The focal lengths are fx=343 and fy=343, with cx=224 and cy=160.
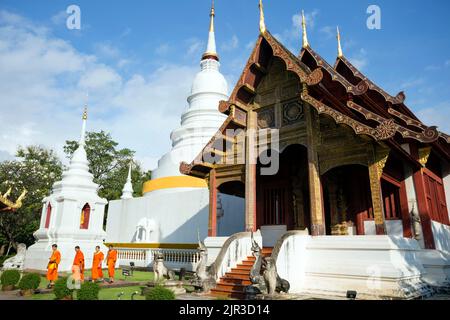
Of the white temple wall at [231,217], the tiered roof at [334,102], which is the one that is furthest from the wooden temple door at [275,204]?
the white temple wall at [231,217]

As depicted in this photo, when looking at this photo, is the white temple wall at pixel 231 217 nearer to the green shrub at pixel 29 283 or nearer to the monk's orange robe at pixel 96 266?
A: the monk's orange robe at pixel 96 266

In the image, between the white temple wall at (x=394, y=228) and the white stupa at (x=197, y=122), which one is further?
the white stupa at (x=197, y=122)

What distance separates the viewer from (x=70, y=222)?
17.0 m

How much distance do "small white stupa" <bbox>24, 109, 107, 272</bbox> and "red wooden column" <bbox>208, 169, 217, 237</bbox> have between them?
8027 millimetres

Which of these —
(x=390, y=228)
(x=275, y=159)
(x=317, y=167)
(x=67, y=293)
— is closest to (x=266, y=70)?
(x=275, y=159)

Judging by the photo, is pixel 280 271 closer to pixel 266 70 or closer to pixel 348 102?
pixel 348 102

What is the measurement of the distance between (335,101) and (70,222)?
1383 centimetres

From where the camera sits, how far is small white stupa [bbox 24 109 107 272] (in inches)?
642

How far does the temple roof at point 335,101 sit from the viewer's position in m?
8.53

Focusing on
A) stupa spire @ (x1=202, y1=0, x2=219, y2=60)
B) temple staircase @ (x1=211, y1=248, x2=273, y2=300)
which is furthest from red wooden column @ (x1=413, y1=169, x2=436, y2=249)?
stupa spire @ (x1=202, y1=0, x2=219, y2=60)

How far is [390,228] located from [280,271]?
420 centimetres

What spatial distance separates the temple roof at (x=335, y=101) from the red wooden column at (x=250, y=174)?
368 millimetres

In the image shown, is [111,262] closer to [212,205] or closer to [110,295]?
[110,295]
